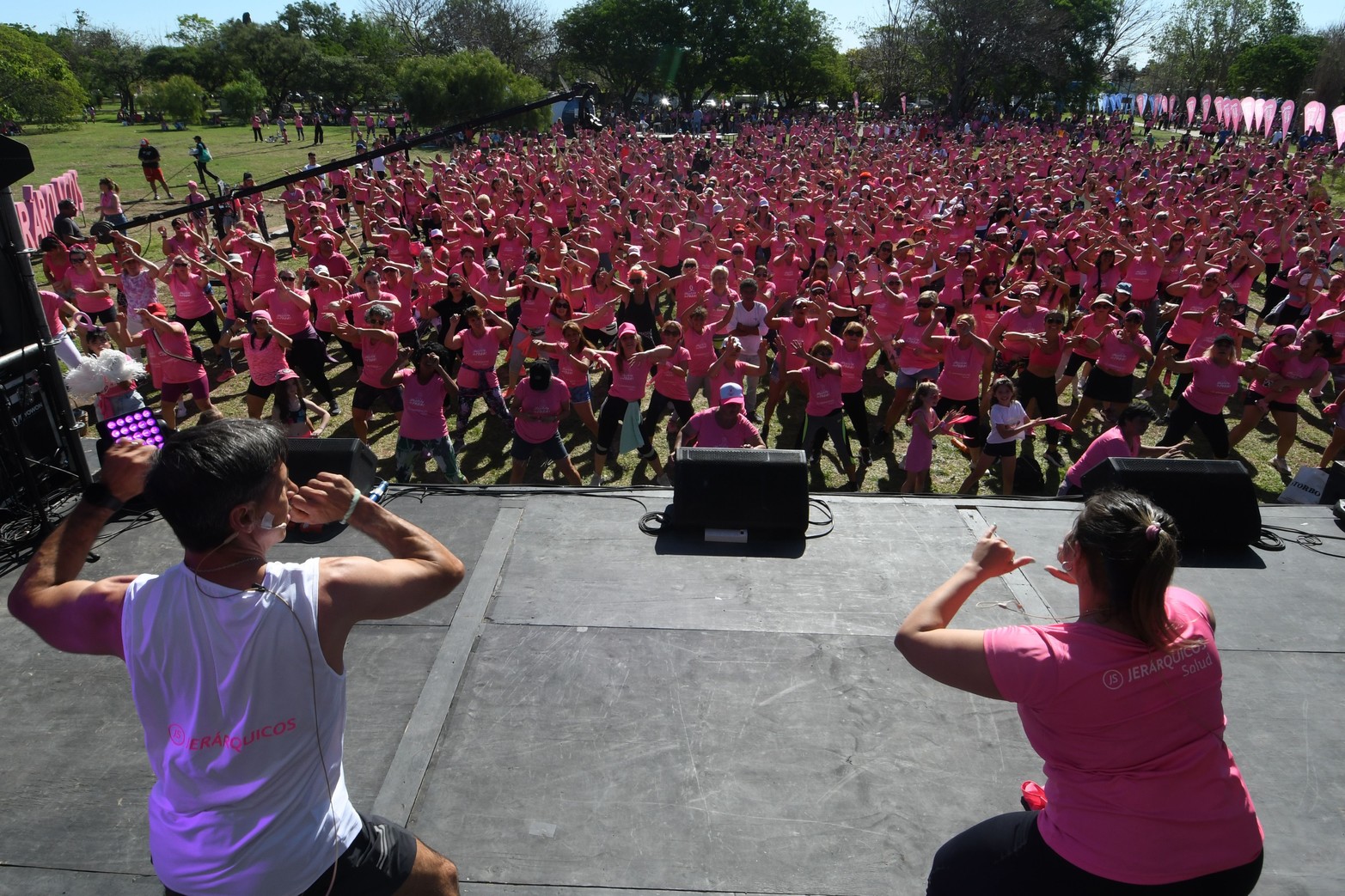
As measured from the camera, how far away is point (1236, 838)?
189 centimetres

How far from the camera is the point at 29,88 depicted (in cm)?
4112

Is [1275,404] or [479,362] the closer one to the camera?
[1275,404]

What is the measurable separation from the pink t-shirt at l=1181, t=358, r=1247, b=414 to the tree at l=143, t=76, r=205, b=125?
166 ft

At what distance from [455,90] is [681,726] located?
131ft

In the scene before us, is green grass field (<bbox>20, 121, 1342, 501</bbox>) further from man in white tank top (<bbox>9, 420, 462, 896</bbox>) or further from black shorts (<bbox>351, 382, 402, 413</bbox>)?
man in white tank top (<bbox>9, 420, 462, 896</bbox>)

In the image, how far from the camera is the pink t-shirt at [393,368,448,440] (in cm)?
731

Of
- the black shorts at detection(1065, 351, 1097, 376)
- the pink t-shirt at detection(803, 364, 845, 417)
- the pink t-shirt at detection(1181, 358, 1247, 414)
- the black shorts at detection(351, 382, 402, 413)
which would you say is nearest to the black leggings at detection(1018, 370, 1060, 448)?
the black shorts at detection(1065, 351, 1097, 376)

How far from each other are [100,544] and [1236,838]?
5931 mm

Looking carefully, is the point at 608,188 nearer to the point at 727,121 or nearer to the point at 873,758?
the point at 873,758

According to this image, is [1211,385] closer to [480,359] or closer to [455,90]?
[480,359]

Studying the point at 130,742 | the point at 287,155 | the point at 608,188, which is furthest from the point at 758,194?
the point at 287,155

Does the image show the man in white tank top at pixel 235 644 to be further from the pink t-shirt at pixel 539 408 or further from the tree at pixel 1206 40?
the tree at pixel 1206 40

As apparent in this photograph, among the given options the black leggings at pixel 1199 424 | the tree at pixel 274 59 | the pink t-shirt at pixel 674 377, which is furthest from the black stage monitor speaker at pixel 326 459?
the tree at pixel 274 59

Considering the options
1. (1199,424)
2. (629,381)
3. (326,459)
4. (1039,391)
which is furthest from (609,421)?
(1199,424)
